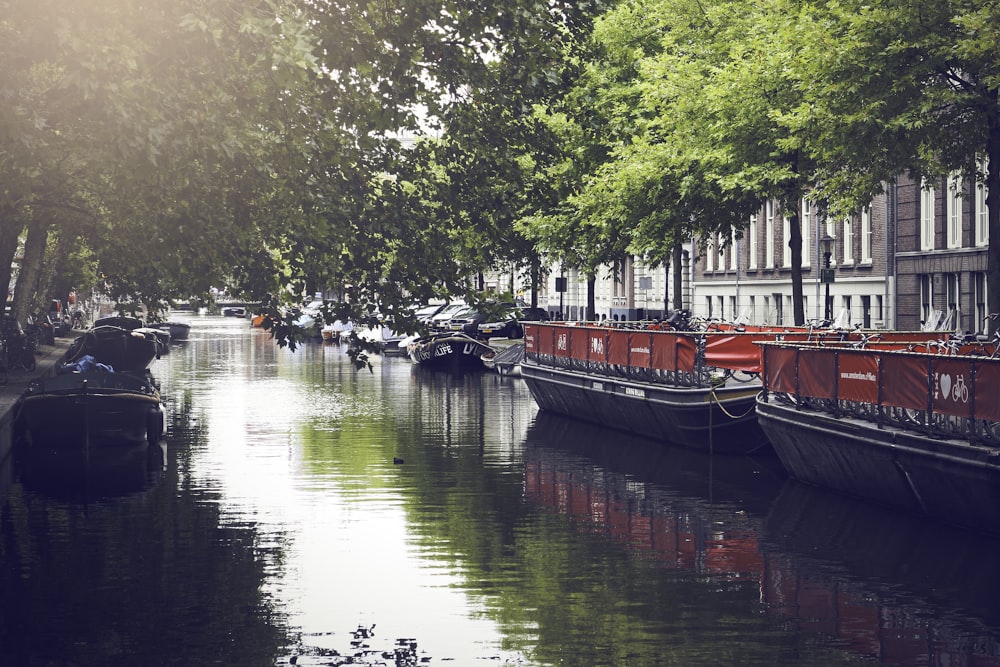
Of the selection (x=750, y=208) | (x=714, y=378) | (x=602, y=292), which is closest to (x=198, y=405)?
(x=750, y=208)

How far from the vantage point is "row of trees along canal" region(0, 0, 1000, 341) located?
13166 millimetres

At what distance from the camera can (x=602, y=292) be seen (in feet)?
279

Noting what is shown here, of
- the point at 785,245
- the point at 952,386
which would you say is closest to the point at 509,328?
the point at 785,245

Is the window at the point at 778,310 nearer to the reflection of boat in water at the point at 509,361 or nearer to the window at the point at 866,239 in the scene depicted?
the window at the point at 866,239

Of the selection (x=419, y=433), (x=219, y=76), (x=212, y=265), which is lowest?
(x=419, y=433)

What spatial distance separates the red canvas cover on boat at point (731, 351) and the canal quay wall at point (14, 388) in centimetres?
1161

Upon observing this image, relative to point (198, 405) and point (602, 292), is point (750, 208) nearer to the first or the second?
point (198, 405)

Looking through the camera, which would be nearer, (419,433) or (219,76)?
(219,76)

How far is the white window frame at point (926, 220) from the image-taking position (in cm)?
4872

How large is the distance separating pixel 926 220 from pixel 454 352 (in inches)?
713

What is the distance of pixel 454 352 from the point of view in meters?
59.5

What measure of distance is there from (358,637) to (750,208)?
92.6 ft

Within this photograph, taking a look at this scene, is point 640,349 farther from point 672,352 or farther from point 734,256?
point 734,256

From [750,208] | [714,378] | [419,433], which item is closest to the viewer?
[714,378]
